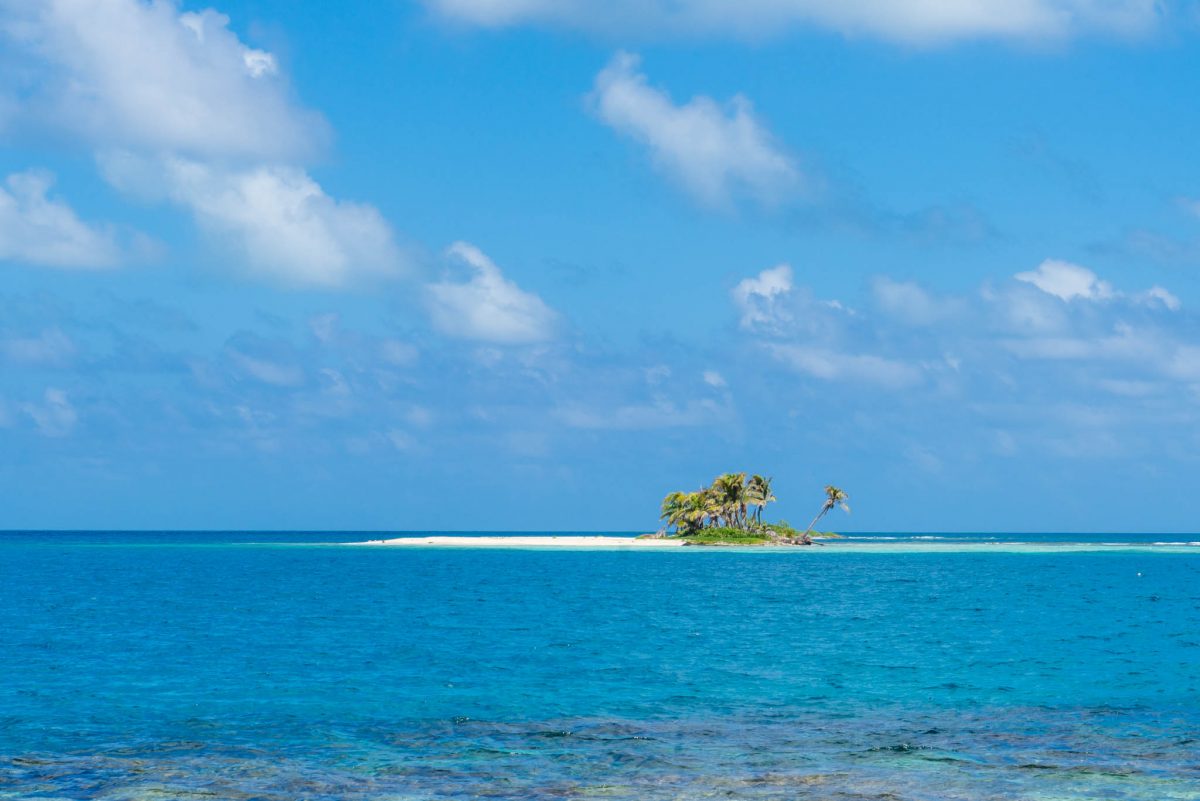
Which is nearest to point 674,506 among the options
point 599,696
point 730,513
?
point 730,513

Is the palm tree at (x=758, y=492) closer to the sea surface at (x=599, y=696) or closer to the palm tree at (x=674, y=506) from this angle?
the palm tree at (x=674, y=506)

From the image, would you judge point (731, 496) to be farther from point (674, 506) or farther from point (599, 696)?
point (599, 696)

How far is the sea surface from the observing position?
26406mm

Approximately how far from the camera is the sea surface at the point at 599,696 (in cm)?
2641

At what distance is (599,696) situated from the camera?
39531mm

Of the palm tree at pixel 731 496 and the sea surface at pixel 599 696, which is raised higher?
the palm tree at pixel 731 496

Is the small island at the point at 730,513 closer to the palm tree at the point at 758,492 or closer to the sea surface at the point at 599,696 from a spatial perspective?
the palm tree at the point at 758,492

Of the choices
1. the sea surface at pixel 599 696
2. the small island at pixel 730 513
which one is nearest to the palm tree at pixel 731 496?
the small island at pixel 730 513

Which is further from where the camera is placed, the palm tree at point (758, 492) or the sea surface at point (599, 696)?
the palm tree at point (758, 492)

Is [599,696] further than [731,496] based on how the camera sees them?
No

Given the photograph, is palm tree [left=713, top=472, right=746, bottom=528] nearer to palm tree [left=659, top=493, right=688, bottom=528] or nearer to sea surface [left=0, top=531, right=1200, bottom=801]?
palm tree [left=659, top=493, right=688, bottom=528]

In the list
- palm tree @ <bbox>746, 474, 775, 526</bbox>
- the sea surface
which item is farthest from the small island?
the sea surface

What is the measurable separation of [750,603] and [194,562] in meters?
99.2

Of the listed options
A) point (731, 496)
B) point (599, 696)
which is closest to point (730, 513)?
point (731, 496)
